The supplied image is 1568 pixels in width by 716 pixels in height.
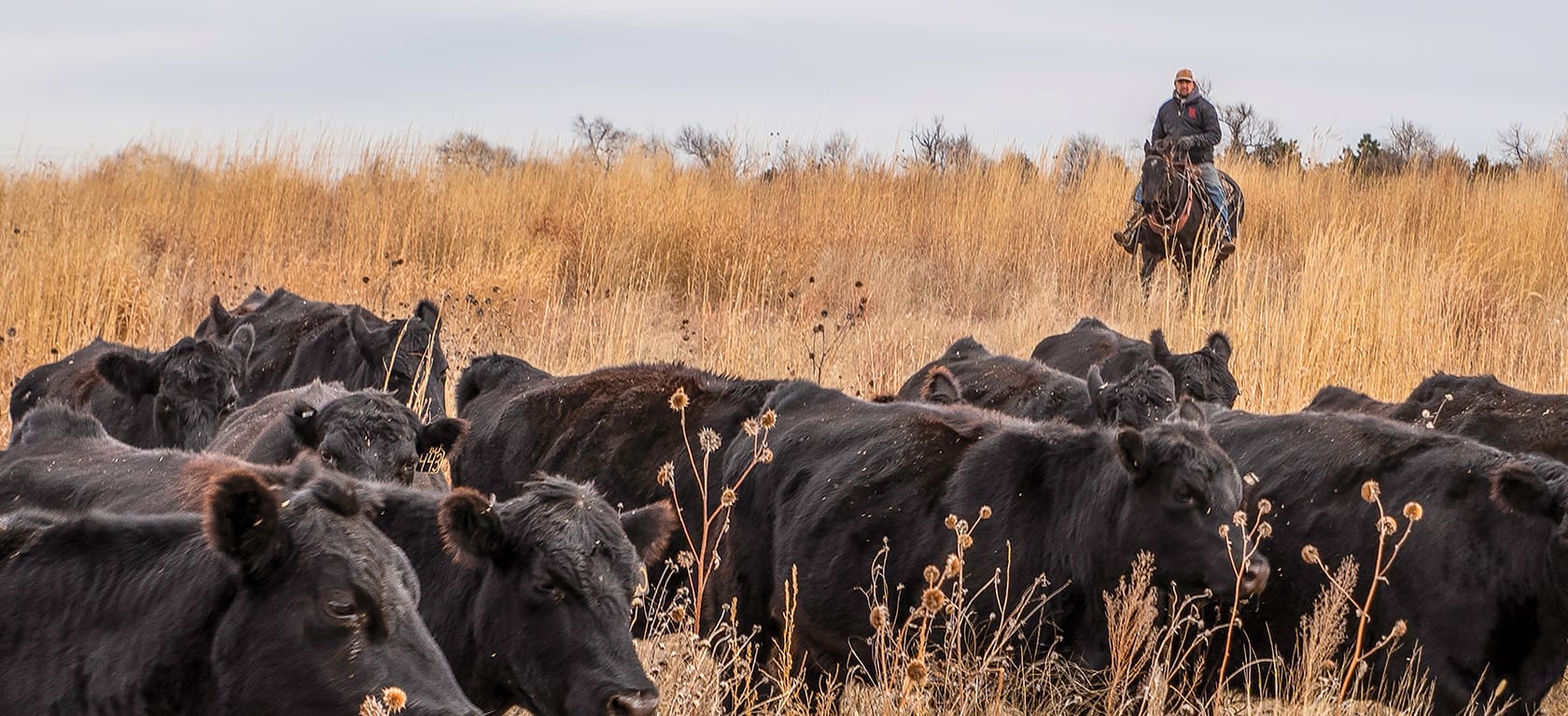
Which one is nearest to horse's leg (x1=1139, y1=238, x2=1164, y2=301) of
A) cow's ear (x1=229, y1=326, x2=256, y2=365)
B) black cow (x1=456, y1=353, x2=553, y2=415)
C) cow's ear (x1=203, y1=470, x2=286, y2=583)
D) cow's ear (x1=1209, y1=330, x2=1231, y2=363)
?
cow's ear (x1=1209, y1=330, x2=1231, y2=363)

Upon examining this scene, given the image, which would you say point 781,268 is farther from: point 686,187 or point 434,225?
point 434,225

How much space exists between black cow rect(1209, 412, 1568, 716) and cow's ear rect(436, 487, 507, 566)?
10.3ft

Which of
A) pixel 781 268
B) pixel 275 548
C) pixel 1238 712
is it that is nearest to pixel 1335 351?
pixel 1238 712

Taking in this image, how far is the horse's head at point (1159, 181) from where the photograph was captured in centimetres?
1755

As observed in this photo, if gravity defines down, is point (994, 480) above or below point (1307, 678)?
above

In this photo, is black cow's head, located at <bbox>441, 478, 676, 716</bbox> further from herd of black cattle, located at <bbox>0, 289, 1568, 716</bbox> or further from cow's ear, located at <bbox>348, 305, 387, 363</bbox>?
cow's ear, located at <bbox>348, 305, 387, 363</bbox>

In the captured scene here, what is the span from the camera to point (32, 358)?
505 inches

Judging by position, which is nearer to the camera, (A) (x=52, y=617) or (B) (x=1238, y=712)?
(A) (x=52, y=617)

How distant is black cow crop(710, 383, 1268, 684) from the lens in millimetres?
5758

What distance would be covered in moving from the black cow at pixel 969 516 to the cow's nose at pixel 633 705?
174 centimetres

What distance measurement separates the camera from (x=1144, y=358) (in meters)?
10.7

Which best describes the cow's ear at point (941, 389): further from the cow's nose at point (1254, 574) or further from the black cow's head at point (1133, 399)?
the cow's nose at point (1254, 574)

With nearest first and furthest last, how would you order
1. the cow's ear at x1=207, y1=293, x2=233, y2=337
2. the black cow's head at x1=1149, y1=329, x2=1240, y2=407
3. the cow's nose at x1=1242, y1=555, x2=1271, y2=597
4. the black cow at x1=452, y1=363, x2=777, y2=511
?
the cow's nose at x1=1242, y1=555, x2=1271, y2=597 < the black cow at x1=452, y1=363, x2=777, y2=511 < the black cow's head at x1=1149, y1=329, x2=1240, y2=407 < the cow's ear at x1=207, y1=293, x2=233, y2=337

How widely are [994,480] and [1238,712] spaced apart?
1.29m
